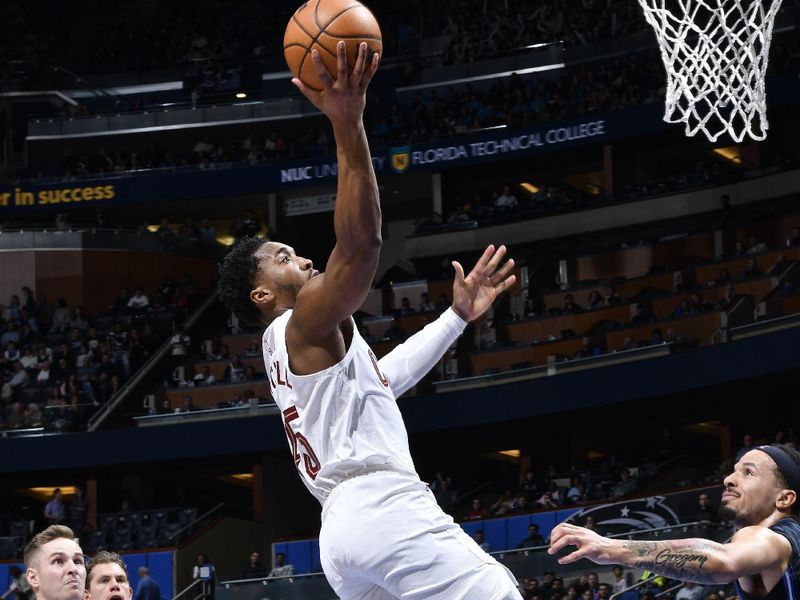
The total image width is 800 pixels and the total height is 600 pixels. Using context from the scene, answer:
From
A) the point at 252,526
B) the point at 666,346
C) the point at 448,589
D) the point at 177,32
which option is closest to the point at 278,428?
→ the point at 252,526

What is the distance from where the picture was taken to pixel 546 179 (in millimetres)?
28562

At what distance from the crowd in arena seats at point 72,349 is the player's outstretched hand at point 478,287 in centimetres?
1832

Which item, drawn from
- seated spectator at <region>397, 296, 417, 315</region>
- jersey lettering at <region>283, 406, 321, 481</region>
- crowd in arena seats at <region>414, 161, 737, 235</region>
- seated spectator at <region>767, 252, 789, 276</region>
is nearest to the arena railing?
seated spectator at <region>397, 296, 417, 315</region>

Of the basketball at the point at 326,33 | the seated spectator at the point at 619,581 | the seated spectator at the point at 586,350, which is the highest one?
the basketball at the point at 326,33

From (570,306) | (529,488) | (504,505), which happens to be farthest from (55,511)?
(570,306)

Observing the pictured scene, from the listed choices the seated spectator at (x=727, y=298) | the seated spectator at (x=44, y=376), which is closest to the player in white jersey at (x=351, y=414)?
the seated spectator at (x=727, y=298)

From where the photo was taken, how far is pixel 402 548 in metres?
4.00

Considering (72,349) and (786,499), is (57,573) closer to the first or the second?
(786,499)

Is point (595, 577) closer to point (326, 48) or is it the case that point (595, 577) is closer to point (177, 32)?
point (326, 48)

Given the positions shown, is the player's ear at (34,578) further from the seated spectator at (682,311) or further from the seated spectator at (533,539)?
the seated spectator at (682,311)

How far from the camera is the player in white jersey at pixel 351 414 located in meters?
3.89

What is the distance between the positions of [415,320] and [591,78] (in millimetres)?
6557

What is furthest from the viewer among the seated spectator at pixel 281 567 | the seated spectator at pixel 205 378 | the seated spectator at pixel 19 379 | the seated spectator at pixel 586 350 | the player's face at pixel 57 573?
the seated spectator at pixel 19 379

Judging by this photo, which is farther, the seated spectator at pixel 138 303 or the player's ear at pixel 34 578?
the seated spectator at pixel 138 303
